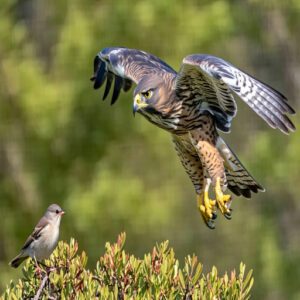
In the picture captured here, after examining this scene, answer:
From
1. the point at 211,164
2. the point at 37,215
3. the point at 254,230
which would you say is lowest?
the point at 37,215

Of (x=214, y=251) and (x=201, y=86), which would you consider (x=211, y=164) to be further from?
(x=214, y=251)

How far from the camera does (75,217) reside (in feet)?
31.9

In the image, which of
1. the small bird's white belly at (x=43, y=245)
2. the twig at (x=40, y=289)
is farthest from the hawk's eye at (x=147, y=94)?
the twig at (x=40, y=289)

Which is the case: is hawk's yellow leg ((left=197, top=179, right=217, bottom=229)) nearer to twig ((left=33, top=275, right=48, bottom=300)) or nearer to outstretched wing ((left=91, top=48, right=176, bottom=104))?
outstretched wing ((left=91, top=48, right=176, bottom=104))

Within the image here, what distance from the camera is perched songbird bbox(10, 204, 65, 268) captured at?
4626mm

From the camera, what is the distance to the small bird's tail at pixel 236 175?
4902 mm

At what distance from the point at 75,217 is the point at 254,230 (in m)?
1.52

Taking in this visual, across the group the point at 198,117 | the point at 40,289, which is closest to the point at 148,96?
the point at 198,117

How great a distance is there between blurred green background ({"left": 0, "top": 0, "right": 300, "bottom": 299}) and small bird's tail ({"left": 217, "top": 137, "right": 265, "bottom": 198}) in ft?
14.2

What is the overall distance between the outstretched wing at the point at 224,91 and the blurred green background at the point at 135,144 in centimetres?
436

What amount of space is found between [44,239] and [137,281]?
123 centimetres

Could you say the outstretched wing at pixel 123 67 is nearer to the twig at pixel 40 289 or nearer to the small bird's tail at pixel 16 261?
the small bird's tail at pixel 16 261

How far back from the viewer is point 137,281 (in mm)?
3590

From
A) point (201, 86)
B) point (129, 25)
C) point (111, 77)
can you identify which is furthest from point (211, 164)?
point (129, 25)
